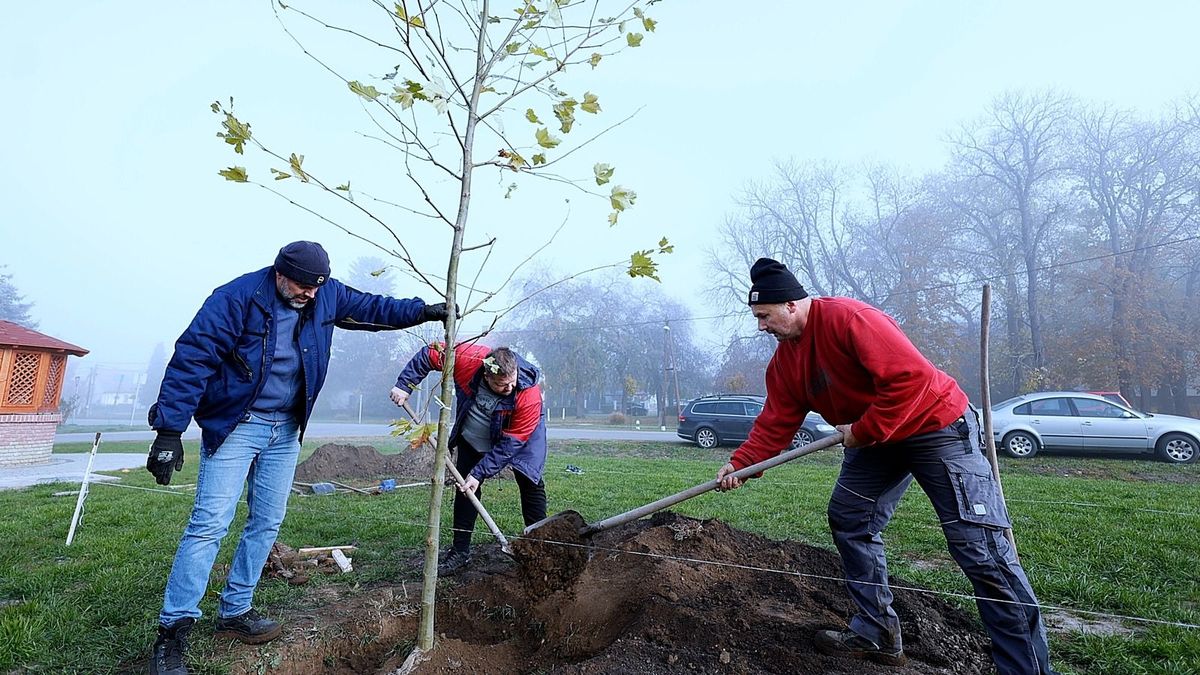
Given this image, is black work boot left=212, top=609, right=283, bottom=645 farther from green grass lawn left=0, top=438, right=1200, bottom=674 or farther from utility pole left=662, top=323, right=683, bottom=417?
utility pole left=662, top=323, right=683, bottom=417

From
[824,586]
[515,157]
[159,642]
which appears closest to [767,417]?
[824,586]

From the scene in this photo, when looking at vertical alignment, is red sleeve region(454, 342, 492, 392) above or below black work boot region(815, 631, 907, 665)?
above

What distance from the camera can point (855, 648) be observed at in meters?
2.76

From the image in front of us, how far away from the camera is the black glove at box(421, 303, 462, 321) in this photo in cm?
279

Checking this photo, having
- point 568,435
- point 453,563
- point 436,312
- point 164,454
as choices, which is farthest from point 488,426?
point 568,435

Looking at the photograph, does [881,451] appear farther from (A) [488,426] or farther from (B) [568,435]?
(B) [568,435]

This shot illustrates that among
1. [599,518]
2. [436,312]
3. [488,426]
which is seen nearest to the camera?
[436,312]

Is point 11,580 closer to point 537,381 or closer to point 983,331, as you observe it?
point 537,381

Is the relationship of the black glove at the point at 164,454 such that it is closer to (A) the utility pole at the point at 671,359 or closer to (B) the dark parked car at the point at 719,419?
(B) the dark parked car at the point at 719,419

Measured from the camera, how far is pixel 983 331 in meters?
3.92

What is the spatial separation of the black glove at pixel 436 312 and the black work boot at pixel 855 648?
2166 millimetres

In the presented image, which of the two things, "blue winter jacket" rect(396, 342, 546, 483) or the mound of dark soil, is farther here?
"blue winter jacket" rect(396, 342, 546, 483)

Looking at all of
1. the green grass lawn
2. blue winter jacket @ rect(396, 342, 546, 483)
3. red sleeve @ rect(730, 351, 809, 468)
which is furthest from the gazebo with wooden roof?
red sleeve @ rect(730, 351, 809, 468)

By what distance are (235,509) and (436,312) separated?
1251mm
